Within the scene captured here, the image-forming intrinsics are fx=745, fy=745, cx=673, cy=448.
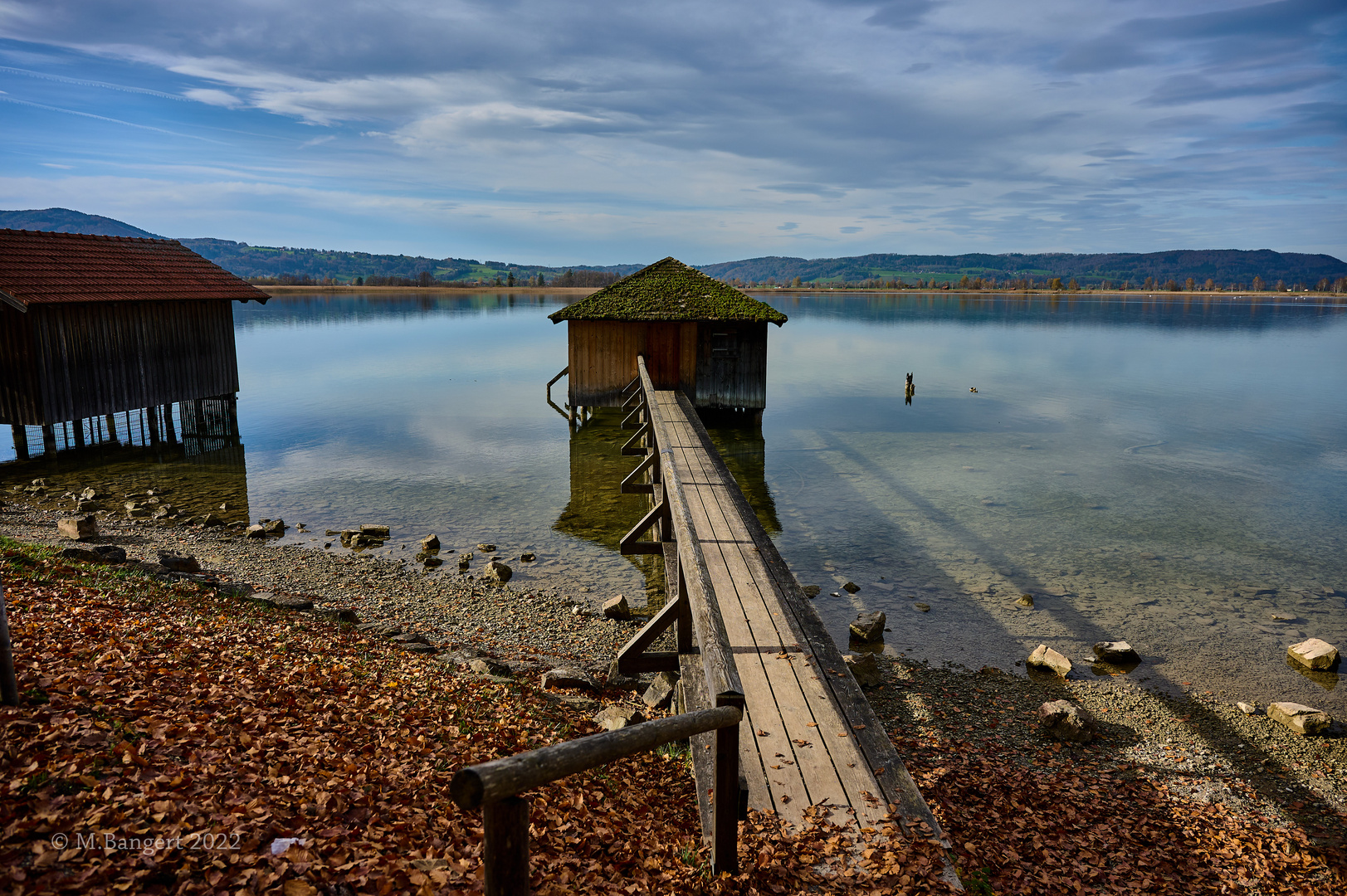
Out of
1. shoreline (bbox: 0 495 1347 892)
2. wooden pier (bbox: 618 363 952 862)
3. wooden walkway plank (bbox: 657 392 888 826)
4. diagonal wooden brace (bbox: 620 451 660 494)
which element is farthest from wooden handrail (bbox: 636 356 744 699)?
diagonal wooden brace (bbox: 620 451 660 494)

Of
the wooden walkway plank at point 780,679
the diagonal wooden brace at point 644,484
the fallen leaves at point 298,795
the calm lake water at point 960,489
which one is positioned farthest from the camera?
the diagonal wooden brace at point 644,484

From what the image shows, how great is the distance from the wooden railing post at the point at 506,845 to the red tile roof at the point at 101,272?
23227 millimetres

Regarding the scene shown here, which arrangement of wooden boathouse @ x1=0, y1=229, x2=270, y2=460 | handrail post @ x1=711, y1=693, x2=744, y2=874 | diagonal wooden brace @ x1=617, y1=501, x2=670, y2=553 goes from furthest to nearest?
wooden boathouse @ x1=0, y1=229, x2=270, y2=460 < diagonal wooden brace @ x1=617, y1=501, x2=670, y2=553 < handrail post @ x1=711, y1=693, x2=744, y2=874

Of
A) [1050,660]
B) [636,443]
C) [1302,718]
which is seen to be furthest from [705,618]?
[636,443]

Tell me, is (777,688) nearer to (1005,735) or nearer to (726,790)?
(726,790)

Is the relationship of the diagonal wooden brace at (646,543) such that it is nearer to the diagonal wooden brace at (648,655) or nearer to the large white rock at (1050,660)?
the diagonal wooden brace at (648,655)

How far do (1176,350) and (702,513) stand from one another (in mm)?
71940

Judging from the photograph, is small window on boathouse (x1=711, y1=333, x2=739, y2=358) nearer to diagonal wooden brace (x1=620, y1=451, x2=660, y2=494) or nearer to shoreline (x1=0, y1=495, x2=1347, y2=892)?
diagonal wooden brace (x1=620, y1=451, x2=660, y2=494)

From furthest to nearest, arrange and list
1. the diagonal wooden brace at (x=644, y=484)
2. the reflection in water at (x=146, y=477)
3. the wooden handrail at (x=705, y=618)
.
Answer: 1. the reflection in water at (x=146, y=477)
2. the diagonal wooden brace at (x=644, y=484)
3. the wooden handrail at (x=705, y=618)

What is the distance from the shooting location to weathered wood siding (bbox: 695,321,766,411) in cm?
2717

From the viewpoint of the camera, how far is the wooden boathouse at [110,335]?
2031cm

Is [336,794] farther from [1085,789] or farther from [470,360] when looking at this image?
[470,360]

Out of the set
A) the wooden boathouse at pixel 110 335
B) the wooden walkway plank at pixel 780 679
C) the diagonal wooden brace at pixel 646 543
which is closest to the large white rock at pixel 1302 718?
the wooden walkway plank at pixel 780 679

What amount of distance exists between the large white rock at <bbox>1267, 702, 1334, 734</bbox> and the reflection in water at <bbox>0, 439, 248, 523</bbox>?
64.0ft
